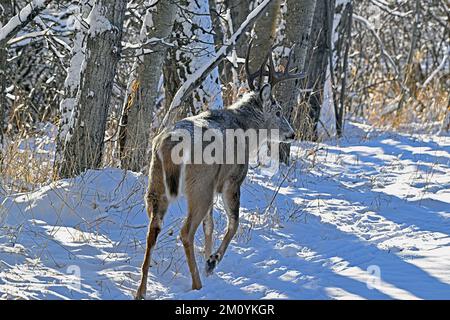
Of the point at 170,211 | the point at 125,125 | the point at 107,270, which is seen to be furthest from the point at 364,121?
the point at 107,270

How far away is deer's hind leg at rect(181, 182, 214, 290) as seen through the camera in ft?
17.8

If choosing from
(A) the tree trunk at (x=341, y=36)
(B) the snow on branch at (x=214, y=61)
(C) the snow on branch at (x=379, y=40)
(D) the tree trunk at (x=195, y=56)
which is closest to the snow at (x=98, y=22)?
(B) the snow on branch at (x=214, y=61)

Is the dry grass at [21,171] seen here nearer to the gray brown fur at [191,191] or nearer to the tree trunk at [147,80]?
the tree trunk at [147,80]

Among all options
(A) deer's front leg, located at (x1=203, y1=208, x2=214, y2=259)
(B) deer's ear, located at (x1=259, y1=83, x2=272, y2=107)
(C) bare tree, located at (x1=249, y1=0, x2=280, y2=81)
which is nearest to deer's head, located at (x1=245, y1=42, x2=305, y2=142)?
(B) deer's ear, located at (x1=259, y1=83, x2=272, y2=107)

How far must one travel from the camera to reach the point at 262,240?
6.37 metres

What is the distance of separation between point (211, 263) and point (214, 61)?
310cm

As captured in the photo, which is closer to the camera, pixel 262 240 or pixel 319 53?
pixel 262 240

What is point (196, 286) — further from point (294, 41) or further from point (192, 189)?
point (294, 41)

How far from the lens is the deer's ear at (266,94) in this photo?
724 cm

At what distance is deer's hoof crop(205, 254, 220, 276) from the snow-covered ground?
0.22 ft

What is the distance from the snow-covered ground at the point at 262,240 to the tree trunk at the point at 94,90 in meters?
0.28

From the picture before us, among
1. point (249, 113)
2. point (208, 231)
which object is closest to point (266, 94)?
point (249, 113)

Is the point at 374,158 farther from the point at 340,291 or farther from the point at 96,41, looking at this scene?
the point at 340,291

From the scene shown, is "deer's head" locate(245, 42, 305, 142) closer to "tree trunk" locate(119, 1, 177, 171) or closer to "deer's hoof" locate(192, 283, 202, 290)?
"tree trunk" locate(119, 1, 177, 171)
